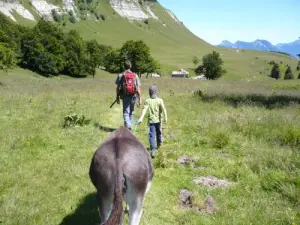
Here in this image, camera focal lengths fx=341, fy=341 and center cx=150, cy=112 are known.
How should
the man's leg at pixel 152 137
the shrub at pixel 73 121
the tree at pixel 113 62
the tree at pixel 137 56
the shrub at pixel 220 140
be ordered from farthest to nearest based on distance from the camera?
the tree at pixel 113 62 < the tree at pixel 137 56 < the shrub at pixel 73 121 < the shrub at pixel 220 140 < the man's leg at pixel 152 137

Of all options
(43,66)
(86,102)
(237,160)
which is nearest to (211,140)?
(237,160)

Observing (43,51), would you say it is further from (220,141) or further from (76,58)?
(220,141)

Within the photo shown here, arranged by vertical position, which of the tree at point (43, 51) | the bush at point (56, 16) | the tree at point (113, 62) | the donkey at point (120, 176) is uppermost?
the bush at point (56, 16)

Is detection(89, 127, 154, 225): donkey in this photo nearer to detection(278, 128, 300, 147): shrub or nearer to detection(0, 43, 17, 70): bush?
detection(278, 128, 300, 147): shrub

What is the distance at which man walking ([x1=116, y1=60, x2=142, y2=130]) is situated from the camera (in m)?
11.3

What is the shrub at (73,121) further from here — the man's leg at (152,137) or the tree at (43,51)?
the tree at (43,51)

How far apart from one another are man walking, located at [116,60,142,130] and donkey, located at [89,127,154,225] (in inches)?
248

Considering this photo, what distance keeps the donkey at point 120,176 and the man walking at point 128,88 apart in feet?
20.6

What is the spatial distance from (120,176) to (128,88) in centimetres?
716

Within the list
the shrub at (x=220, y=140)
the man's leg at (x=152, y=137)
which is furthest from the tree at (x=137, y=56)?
the man's leg at (x=152, y=137)

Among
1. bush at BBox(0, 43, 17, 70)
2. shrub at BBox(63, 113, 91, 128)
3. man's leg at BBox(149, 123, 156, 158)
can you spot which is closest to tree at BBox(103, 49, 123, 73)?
bush at BBox(0, 43, 17, 70)

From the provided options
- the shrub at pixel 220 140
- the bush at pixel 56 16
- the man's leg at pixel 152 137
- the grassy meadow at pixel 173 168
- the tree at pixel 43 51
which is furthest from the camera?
the bush at pixel 56 16

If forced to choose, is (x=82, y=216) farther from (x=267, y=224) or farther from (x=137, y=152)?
(x=267, y=224)

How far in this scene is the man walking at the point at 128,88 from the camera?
37.1 feet
